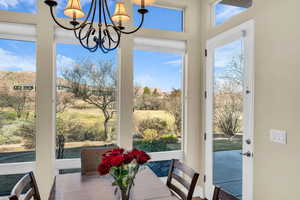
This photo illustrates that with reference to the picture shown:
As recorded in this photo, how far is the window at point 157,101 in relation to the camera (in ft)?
10.1

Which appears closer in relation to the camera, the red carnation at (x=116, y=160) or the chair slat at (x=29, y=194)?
the red carnation at (x=116, y=160)

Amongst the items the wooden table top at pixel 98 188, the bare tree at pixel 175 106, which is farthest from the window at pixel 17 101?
the bare tree at pixel 175 106

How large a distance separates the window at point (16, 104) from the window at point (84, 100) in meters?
0.33

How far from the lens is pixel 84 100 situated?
9.37ft

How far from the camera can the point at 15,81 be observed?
2.60 metres

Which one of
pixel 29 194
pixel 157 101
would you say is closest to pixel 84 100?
pixel 157 101

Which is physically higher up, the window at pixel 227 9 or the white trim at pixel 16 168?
the window at pixel 227 9

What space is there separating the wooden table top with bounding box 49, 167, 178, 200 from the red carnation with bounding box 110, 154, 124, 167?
358 millimetres

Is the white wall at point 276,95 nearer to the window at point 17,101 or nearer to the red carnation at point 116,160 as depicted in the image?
the red carnation at point 116,160

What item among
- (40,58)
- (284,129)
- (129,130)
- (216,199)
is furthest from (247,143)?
(40,58)

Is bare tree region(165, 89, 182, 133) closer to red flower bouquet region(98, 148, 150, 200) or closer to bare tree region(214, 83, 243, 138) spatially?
bare tree region(214, 83, 243, 138)

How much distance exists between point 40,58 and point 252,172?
115 inches

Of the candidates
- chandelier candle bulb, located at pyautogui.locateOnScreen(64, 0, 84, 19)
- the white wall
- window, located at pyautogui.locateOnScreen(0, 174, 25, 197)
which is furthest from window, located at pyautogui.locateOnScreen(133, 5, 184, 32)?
window, located at pyautogui.locateOnScreen(0, 174, 25, 197)

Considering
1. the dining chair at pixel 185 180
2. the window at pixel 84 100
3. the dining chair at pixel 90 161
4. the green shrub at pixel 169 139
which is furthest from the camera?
the green shrub at pixel 169 139
